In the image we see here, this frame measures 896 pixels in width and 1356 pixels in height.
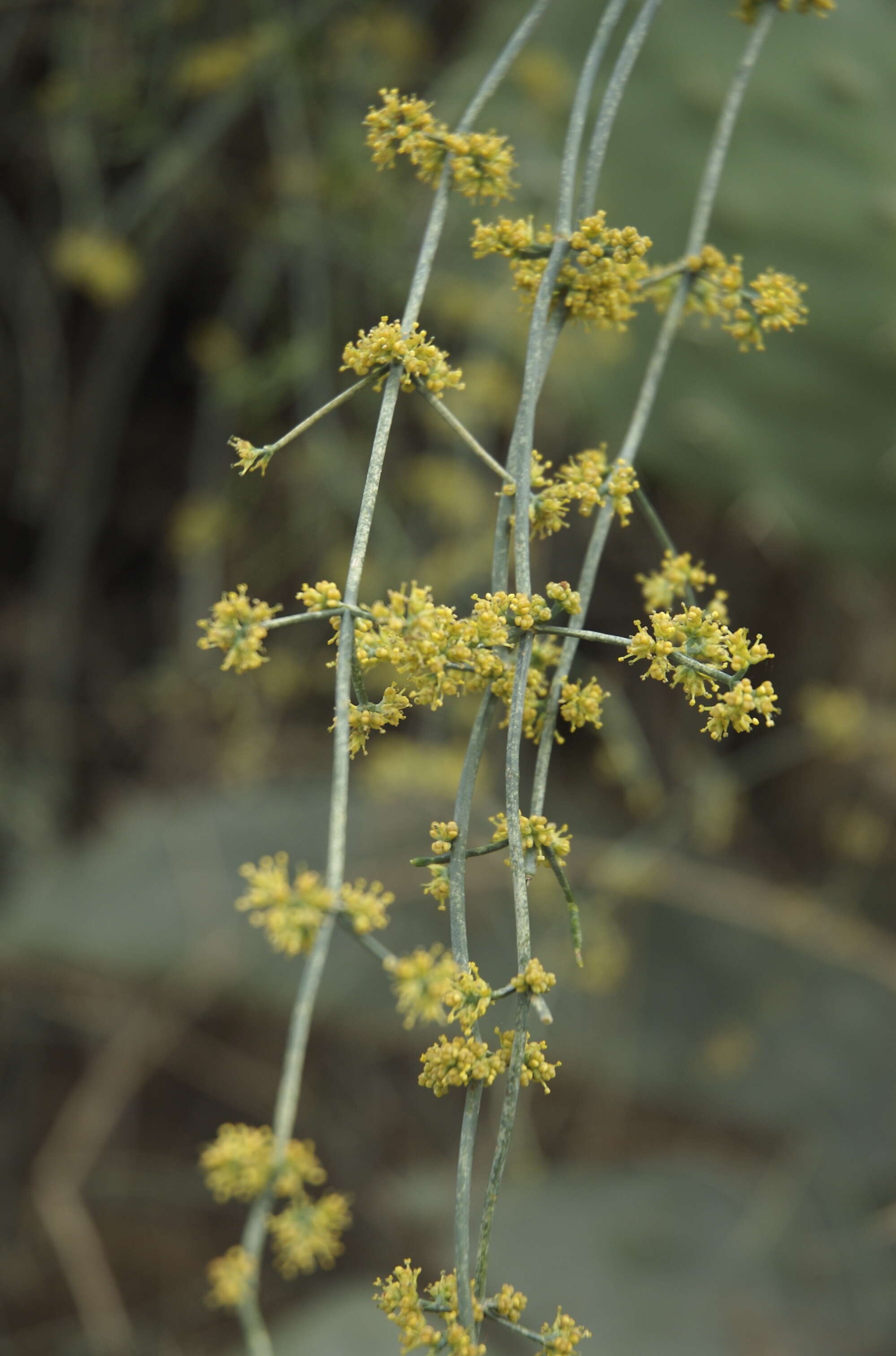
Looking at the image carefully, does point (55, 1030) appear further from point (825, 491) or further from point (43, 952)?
point (825, 491)

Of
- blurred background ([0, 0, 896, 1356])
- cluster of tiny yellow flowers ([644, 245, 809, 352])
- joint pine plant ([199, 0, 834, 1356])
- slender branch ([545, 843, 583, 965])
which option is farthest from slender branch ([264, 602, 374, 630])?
blurred background ([0, 0, 896, 1356])

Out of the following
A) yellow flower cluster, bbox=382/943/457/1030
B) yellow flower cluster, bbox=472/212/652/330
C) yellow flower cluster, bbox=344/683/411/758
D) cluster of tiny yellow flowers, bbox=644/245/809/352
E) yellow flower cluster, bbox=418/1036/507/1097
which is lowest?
yellow flower cluster, bbox=418/1036/507/1097

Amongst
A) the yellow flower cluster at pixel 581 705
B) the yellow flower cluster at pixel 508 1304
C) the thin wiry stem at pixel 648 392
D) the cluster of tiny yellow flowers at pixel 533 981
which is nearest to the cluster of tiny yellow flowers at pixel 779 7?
the thin wiry stem at pixel 648 392

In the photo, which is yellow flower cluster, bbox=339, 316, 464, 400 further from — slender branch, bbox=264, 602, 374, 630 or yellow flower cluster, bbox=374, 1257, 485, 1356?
yellow flower cluster, bbox=374, 1257, 485, 1356

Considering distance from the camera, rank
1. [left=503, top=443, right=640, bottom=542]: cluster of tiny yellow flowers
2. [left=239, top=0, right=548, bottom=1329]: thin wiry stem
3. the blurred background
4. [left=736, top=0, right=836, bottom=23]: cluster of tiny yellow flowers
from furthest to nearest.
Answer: the blurred background → [left=736, top=0, right=836, bottom=23]: cluster of tiny yellow flowers → [left=503, top=443, right=640, bottom=542]: cluster of tiny yellow flowers → [left=239, top=0, right=548, bottom=1329]: thin wiry stem

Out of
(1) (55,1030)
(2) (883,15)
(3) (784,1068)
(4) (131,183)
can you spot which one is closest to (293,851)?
(1) (55,1030)
